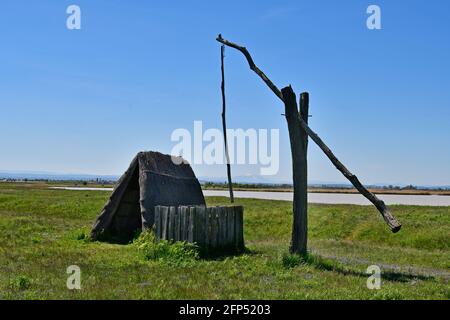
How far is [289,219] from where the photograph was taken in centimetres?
2798

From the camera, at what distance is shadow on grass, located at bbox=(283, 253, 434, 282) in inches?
535

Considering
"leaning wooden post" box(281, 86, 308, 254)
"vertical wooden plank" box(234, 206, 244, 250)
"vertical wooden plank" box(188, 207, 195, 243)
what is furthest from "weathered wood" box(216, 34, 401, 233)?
"vertical wooden plank" box(188, 207, 195, 243)

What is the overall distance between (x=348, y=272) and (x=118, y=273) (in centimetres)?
619

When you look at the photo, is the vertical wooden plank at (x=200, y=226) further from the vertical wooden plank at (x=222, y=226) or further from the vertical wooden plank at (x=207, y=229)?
the vertical wooden plank at (x=222, y=226)

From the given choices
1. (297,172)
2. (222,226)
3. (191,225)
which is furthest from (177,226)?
(297,172)

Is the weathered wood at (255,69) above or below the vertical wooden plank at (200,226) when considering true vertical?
above

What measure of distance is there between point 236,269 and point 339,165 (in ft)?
14.6

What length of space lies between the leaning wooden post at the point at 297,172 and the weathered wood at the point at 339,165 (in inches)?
10.6

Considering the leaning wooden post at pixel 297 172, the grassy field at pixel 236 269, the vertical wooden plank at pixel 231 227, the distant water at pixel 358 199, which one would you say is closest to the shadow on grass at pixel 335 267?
the grassy field at pixel 236 269

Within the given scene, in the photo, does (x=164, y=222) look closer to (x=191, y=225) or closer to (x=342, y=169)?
(x=191, y=225)

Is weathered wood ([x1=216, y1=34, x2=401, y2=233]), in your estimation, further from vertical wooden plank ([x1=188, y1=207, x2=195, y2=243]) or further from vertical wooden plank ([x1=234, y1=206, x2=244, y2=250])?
vertical wooden plank ([x1=188, y1=207, x2=195, y2=243])

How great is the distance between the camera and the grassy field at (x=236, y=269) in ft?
35.6
